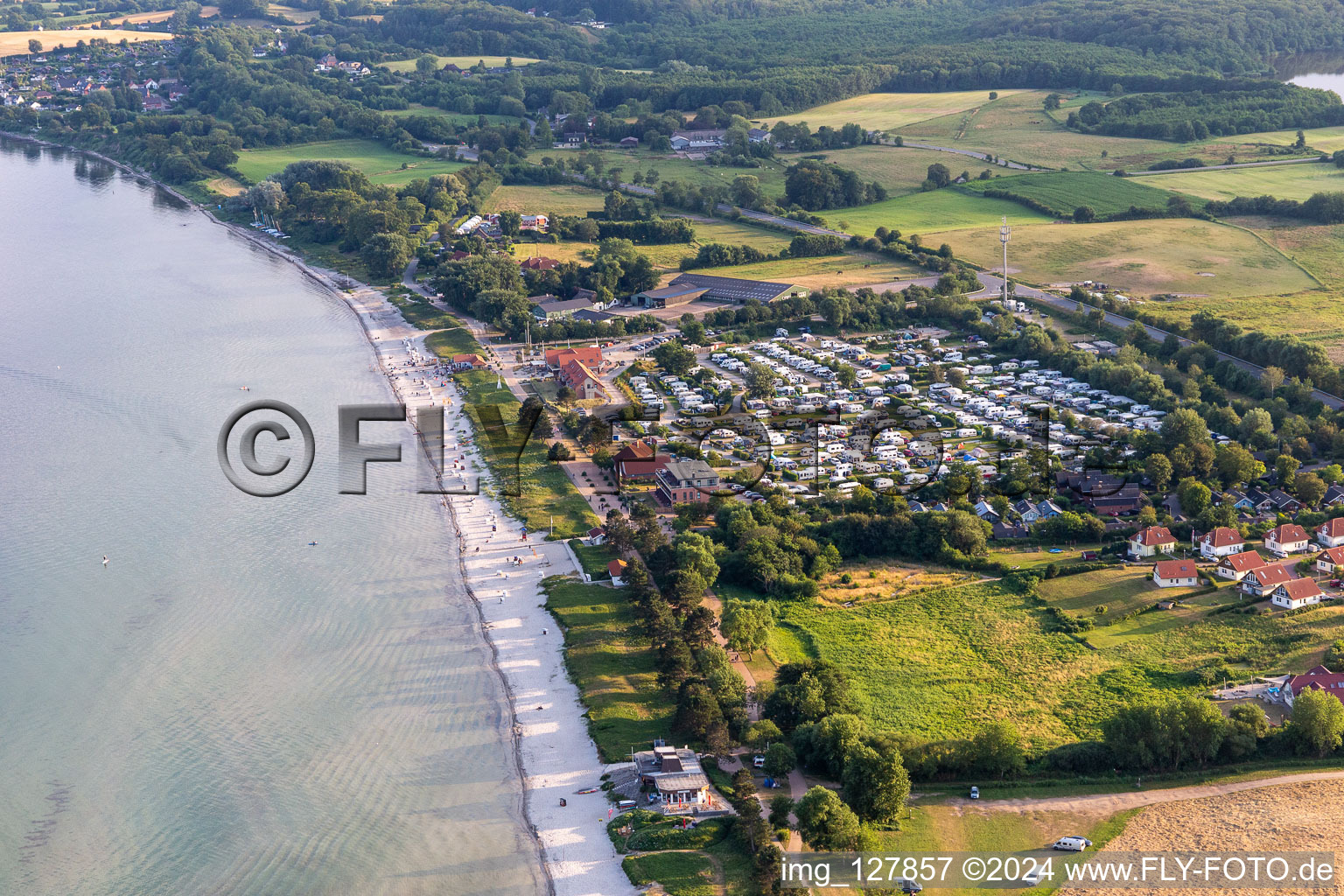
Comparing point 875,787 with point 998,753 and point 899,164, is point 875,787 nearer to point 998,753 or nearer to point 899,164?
point 998,753

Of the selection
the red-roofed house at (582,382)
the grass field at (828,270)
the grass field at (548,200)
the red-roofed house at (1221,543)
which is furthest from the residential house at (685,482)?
the grass field at (548,200)

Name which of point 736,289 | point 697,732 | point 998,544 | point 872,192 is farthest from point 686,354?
point 872,192

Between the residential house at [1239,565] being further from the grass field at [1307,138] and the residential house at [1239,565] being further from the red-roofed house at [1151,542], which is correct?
the grass field at [1307,138]

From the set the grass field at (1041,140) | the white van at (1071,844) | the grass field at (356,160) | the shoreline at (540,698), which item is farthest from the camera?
the grass field at (356,160)


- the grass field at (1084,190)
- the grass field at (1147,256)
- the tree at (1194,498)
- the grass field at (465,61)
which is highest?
the grass field at (465,61)

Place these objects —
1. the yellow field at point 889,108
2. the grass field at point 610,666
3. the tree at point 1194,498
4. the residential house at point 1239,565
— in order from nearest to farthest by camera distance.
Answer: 1. the grass field at point 610,666
2. the residential house at point 1239,565
3. the tree at point 1194,498
4. the yellow field at point 889,108

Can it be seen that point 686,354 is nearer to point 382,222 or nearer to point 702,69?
point 382,222

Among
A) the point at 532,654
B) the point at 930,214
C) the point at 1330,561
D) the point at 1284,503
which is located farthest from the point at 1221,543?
the point at 930,214
